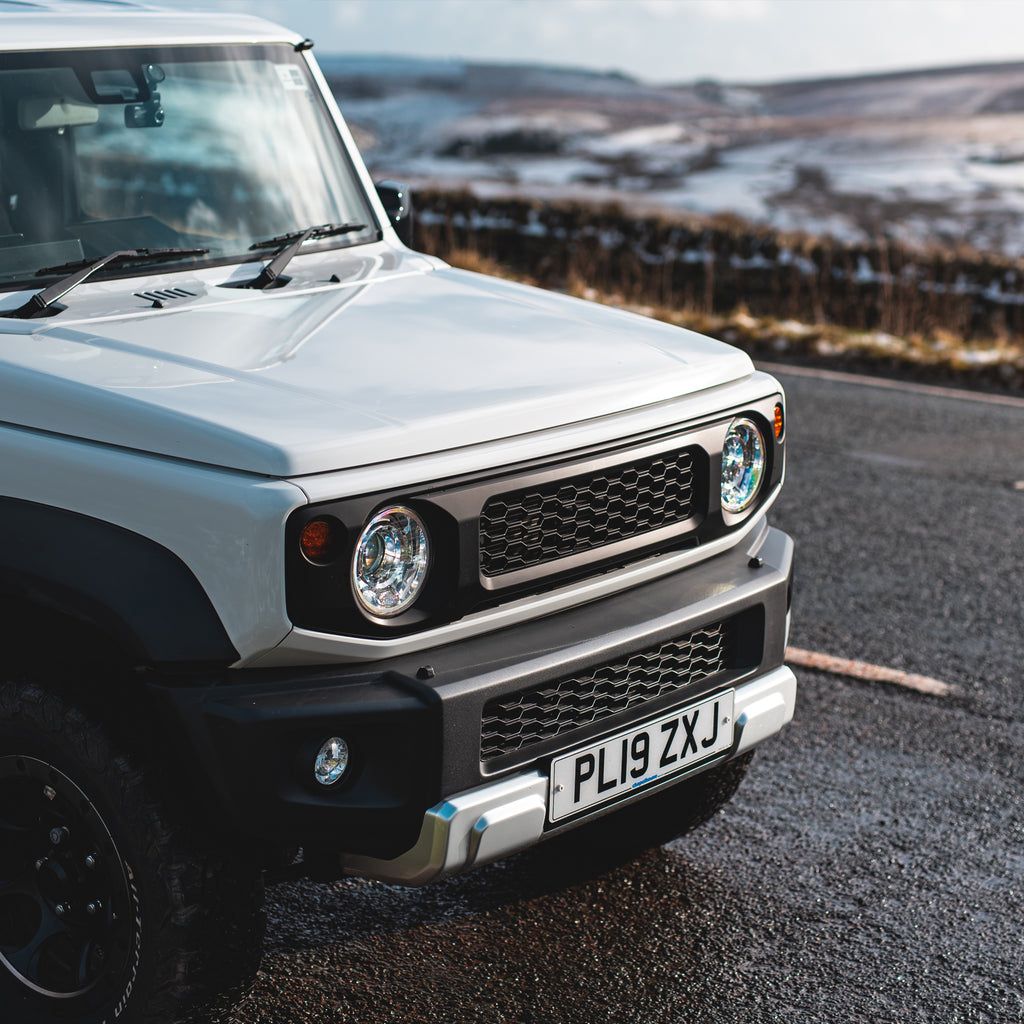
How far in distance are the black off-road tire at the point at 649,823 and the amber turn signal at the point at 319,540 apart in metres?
1.47

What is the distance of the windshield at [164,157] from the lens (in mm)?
3309

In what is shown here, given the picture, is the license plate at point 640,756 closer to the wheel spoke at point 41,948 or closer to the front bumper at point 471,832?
the front bumper at point 471,832

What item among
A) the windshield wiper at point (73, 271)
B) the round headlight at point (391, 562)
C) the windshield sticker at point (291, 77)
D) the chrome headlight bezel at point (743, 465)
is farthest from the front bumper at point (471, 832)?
the windshield sticker at point (291, 77)

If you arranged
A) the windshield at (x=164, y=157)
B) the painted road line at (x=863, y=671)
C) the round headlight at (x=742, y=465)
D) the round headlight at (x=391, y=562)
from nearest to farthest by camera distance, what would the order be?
the round headlight at (x=391, y=562) < the round headlight at (x=742, y=465) < the windshield at (x=164, y=157) < the painted road line at (x=863, y=671)

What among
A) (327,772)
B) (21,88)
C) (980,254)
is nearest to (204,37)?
(21,88)

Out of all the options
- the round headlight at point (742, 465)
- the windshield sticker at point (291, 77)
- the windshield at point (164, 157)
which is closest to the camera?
the round headlight at point (742, 465)

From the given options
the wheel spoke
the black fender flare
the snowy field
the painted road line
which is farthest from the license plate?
the snowy field

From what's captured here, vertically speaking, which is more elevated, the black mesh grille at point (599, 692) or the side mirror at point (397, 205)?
the side mirror at point (397, 205)

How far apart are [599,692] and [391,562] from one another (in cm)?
57

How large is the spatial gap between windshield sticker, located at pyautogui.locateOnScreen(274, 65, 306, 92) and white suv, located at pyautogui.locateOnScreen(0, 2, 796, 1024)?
2.77ft

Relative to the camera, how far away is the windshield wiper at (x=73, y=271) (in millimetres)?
3008

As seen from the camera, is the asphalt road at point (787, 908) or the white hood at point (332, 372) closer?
the white hood at point (332, 372)

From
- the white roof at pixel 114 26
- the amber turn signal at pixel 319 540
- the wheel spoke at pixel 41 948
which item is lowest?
the wheel spoke at pixel 41 948

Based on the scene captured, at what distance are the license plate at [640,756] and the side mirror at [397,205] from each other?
77.7 inches
